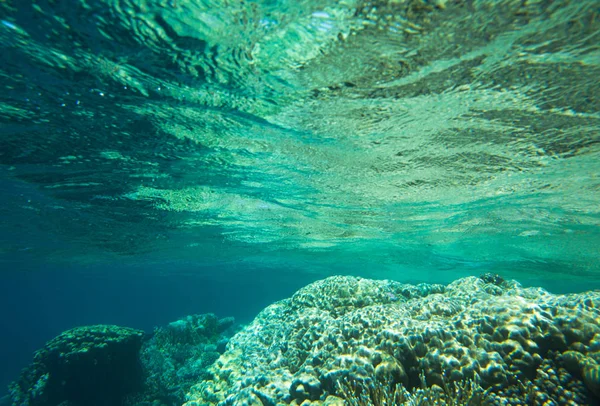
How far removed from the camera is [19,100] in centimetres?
803

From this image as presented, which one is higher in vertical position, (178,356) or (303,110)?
(303,110)

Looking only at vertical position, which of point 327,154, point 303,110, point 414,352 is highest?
point 303,110

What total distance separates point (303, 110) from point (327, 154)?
306 centimetres

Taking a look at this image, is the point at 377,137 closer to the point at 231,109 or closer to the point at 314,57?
the point at 314,57

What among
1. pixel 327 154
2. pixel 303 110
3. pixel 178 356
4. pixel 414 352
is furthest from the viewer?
pixel 178 356

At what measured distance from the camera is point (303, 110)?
8.77 meters

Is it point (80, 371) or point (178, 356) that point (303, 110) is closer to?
point (80, 371)

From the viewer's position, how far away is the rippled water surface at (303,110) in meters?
5.67

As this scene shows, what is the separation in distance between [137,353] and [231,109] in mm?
12548

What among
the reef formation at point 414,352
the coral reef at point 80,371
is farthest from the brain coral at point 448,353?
the coral reef at point 80,371

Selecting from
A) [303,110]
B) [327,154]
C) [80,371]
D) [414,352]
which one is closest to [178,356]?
[80,371]

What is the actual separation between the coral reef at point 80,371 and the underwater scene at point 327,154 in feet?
0.27

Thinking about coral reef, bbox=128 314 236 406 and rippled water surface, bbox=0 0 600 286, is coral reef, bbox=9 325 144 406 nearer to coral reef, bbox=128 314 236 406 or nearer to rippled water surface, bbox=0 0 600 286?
coral reef, bbox=128 314 236 406

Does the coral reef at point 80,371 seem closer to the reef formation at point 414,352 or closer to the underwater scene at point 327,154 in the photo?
the underwater scene at point 327,154
